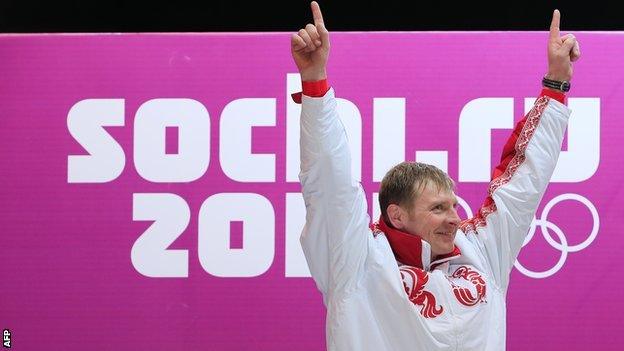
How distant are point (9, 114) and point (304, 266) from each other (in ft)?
3.11

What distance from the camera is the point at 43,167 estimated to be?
2.61 meters

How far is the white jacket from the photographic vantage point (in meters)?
1.52

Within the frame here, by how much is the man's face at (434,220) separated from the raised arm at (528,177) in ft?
0.41

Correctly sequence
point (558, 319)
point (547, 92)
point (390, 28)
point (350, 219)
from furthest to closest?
point (390, 28), point (558, 319), point (547, 92), point (350, 219)

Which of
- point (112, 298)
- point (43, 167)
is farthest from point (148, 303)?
point (43, 167)

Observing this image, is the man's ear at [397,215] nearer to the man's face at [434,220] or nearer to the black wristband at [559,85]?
the man's face at [434,220]

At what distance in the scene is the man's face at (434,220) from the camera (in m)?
1.64

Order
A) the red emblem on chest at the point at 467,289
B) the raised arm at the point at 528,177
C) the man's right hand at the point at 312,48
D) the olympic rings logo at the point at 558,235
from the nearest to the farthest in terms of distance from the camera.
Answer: the man's right hand at the point at 312,48
the red emblem on chest at the point at 467,289
the raised arm at the point at 528,177
the olympic rings logo at the point at 558,235

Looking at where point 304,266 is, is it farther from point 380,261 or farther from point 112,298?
point 380,261

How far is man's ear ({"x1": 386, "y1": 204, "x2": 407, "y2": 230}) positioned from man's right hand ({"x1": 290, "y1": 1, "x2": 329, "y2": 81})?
0.29 m

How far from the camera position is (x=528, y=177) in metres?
1.74

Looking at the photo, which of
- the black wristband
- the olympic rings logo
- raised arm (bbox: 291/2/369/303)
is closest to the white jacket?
raised arm (bbox: 291/2/369/303)

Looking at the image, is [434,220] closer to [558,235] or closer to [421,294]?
[421,294]

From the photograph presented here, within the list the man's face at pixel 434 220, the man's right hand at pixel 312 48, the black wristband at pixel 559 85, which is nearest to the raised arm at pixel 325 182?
the man's right hand at pixel 312 48
